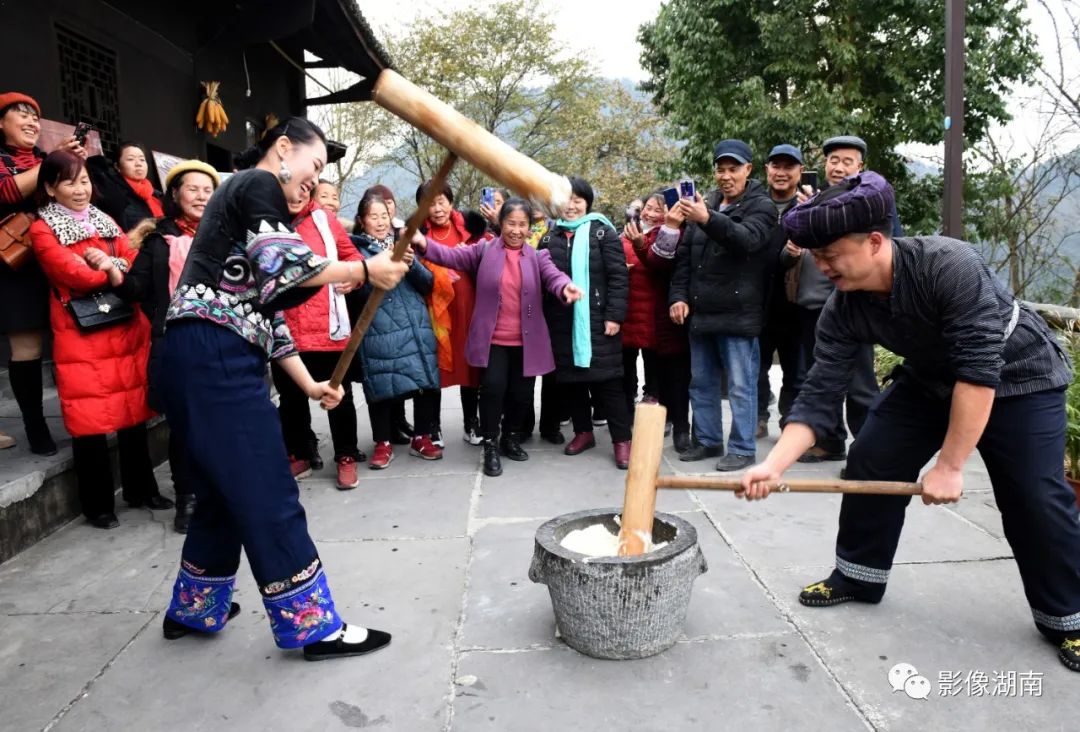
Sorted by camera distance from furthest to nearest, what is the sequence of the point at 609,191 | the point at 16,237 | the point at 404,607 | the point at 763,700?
the point at 609,191 < the point at 16,237 < the point at 404,607 < the point at 763,700

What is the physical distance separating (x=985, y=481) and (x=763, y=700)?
123 inches

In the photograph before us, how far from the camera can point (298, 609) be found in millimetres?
2795

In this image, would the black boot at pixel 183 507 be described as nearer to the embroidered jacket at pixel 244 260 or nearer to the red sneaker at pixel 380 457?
the red sneaker at pixel 380 457

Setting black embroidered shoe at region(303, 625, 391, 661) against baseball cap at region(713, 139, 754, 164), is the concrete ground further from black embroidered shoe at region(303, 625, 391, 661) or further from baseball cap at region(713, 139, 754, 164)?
baseball cap at region(713, 139, 754, 164)

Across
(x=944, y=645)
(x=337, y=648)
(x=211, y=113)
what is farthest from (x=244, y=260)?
(x=211, y=113)

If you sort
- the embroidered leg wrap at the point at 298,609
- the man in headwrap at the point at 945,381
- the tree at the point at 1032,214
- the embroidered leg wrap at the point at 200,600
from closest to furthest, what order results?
the man in headwrap at the point at 945,381, the embroidered leg wrap at the point at 298,609, the embroidered leg wrap at the point at 200,600, the tree at the point at 1032,214

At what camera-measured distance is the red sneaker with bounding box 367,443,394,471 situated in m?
5.49

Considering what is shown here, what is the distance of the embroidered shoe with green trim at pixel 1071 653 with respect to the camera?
267cm

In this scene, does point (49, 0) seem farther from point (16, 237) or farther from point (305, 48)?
point (305, 48)

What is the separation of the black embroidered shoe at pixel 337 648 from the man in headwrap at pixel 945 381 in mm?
1511

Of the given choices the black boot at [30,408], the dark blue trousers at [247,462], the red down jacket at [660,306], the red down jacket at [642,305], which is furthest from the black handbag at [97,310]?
the red down jacket at [660,306]

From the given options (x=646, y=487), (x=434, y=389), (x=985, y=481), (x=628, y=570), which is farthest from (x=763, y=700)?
(x=434, y=389)

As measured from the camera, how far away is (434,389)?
5.55 meters

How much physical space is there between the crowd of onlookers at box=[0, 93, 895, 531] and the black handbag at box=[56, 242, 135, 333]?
10 mm
